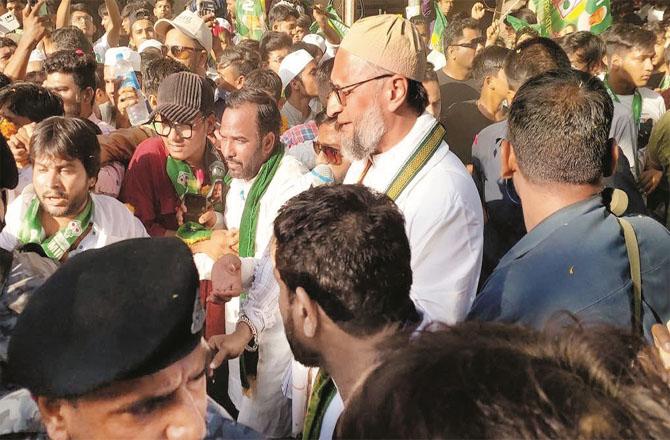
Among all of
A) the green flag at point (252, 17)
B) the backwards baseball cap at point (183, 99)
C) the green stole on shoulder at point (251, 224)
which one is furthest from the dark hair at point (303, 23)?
the green stole on shoulder at point (251, 224)

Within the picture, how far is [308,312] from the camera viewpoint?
167 centimetres

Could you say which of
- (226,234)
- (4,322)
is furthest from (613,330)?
(226,234)

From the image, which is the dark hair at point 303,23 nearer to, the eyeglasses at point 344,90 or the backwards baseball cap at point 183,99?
the backwards baseball cap at point 183,99

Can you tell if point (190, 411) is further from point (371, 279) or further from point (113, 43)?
point (113, 43)

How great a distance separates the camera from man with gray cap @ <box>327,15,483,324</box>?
2.18 meters

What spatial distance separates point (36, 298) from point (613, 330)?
0.93 meters

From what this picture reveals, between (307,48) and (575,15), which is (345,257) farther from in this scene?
(575,15)

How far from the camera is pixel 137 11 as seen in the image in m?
7.55

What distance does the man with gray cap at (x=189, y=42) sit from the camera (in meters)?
5.44

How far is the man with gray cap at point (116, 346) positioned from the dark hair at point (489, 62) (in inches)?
151

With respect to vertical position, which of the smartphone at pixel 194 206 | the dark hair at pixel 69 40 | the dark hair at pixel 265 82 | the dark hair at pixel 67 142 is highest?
the dark hair at pixel 67 142

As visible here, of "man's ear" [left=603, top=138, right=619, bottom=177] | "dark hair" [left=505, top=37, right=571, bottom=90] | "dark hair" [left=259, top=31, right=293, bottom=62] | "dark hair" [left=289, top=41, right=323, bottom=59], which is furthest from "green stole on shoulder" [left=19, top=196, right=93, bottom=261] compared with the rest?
"dark hair" [left=259, top=31, right=293, bottom=62]

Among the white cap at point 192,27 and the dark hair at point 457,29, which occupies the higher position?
the white cap at point 192,27

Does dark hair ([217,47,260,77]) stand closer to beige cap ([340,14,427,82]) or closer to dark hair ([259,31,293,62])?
dark hair ([259,31,293,62])
